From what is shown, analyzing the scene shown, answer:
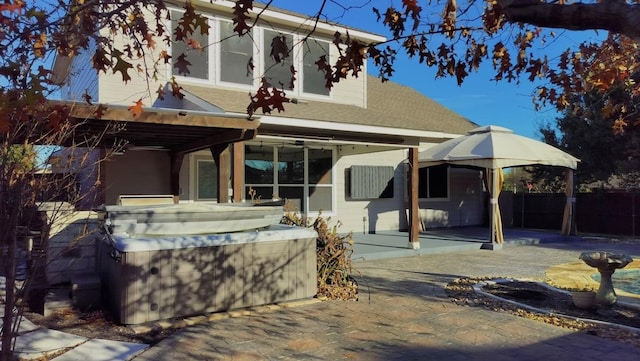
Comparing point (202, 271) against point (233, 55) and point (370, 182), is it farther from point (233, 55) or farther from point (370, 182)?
point (370, 182)


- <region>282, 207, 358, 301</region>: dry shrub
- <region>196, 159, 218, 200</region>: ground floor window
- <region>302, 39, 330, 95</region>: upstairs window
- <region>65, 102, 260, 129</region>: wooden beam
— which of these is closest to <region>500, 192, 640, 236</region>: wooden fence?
<region>302, 39, 330, 95</region>: upstairs window

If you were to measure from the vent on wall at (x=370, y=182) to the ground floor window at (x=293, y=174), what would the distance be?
634mm

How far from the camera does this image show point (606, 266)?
6375 mm

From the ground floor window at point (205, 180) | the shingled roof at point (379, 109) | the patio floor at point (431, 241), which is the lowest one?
the patio floor at point (431, 241)

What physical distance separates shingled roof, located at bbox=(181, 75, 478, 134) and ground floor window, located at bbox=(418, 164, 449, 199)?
1.69 m

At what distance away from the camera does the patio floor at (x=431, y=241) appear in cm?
1095

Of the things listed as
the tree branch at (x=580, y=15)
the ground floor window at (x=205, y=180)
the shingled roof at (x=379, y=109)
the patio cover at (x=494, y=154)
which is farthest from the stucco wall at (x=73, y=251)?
the patio cover at (x=494, y=154)

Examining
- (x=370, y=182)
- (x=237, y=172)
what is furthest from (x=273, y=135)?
(x=370, y=182)

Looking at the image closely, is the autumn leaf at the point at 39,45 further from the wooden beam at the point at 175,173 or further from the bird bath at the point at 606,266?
the wooden beam at the point at 175,173

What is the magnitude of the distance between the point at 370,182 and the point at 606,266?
836 centimetres

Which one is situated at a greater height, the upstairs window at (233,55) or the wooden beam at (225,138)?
the upstairs window at (233,55)

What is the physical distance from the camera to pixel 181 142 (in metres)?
9.52

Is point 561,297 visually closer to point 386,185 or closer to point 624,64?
point 624,64

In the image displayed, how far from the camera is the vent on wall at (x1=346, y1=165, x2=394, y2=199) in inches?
548
